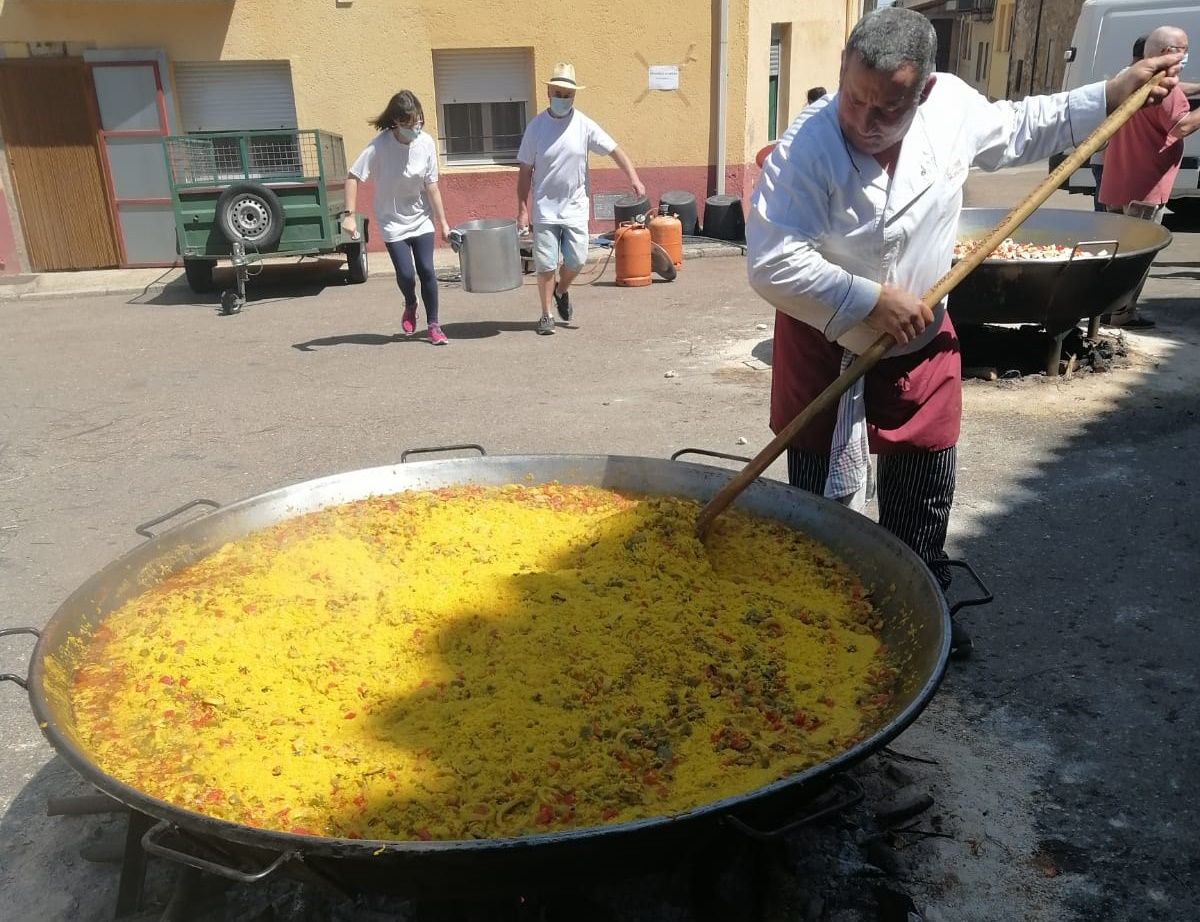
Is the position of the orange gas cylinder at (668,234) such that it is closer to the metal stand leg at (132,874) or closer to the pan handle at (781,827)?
the metal stand leg at (132,874)

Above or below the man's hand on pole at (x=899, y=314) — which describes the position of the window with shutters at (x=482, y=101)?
above

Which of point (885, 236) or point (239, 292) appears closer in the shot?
point (885, 236)

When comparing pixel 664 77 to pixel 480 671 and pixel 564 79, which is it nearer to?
pixel 564 79

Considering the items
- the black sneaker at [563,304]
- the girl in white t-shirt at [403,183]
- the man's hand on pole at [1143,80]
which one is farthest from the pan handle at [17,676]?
the black sneaker at [563,304]

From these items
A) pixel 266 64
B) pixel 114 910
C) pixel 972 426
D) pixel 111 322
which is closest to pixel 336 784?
pixel 114 910

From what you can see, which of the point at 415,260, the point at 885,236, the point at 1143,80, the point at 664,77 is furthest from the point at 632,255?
the point at 885,236

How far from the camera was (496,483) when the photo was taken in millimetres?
3049

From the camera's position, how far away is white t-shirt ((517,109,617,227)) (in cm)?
753

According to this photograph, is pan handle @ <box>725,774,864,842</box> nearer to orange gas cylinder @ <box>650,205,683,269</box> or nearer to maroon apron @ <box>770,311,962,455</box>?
maroon apron @ <box>770,311,962,455</box>

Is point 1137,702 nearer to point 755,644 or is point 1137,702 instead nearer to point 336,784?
point 755,644

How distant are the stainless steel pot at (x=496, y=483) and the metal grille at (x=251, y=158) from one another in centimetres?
775

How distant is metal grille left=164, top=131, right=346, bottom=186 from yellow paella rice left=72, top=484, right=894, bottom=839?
7946mm

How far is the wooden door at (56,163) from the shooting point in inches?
444

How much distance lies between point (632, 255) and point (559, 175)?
103 inches
